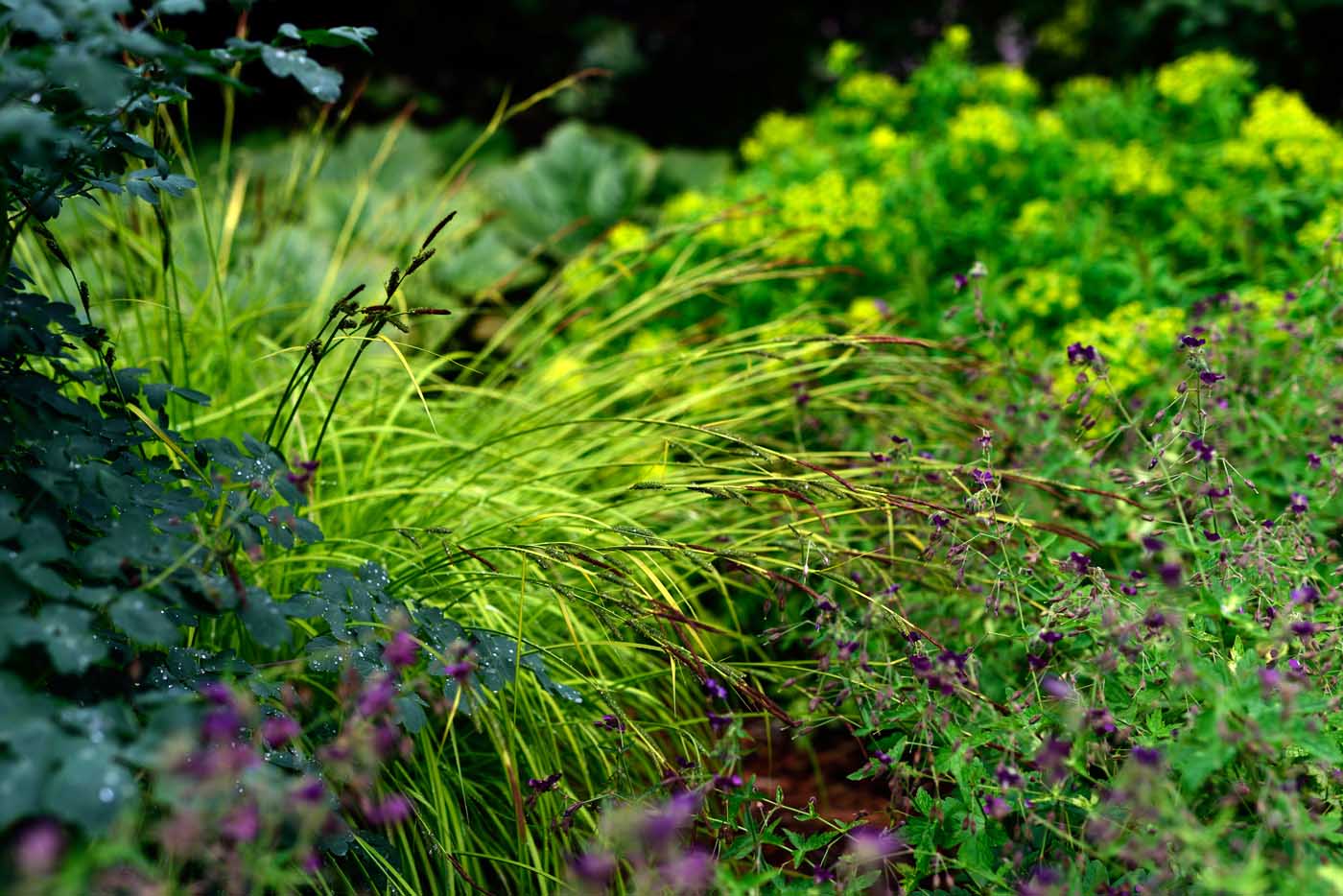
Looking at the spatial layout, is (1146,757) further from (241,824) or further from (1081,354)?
(241,824)

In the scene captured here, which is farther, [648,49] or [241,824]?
[648,49]

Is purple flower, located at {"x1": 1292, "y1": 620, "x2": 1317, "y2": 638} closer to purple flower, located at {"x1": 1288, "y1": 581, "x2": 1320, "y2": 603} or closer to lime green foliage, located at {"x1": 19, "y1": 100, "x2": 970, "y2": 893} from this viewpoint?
purple flower, located at {"x1": 1288, "y1": 581, "x2": 1320, "y2": 603}

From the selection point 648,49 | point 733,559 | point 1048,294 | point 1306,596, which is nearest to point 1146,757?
point 1306,596

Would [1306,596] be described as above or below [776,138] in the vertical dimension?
above

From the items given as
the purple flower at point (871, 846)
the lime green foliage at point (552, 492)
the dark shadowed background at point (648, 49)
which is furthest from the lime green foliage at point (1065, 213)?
the dark shadowed background at point (648, 49)

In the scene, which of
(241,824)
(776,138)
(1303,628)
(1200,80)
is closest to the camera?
(241,824)

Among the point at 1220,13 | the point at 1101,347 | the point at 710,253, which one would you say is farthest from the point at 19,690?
the point at 1220,13

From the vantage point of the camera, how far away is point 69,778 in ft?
2.90

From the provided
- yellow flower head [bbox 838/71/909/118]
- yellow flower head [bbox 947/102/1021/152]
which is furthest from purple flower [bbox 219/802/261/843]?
yellow flower head [bbox 838/71/909/118]

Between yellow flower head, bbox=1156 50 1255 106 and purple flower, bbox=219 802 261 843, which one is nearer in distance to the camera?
purple flower, bbox=219 802 261 843

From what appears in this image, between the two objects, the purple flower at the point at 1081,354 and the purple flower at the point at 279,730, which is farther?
the purple flower at the point at 1081,354

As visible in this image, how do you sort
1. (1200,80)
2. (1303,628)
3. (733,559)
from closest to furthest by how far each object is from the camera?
(1303,628), (733,559), (1200,80)

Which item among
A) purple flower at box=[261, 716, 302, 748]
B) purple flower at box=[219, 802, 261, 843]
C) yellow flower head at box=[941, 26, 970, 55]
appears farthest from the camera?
yellow flower head at box=[941, 26, 970, 55]

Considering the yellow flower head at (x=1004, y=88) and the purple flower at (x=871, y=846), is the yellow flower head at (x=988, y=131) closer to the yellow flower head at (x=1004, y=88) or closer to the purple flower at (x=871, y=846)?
the yellow flower head at (x=1004, y=88)
